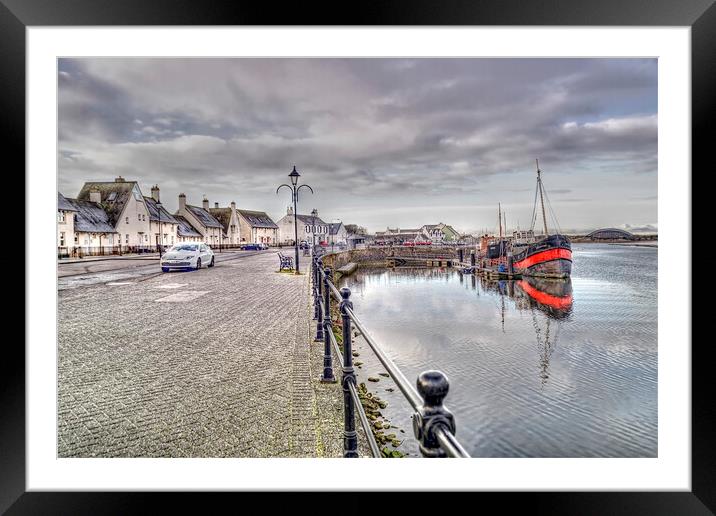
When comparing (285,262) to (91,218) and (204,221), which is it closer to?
(204,221)

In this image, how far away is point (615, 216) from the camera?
4.63 meters

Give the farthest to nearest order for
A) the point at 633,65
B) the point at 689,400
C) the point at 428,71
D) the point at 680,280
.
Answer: the point at 428,71
the point at 633,65
the point at 680,280
the point at 689,400

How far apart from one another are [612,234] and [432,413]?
18.5 ft

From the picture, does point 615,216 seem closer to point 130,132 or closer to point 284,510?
point 284,510

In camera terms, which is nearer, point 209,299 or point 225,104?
point 225,104

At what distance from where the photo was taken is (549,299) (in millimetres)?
12641

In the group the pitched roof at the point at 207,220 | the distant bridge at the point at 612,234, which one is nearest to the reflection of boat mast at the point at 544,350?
the distant bridge at the point at 612,234

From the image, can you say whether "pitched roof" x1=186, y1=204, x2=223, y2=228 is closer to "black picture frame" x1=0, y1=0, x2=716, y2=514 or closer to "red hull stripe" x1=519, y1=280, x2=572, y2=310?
"black picture frame" x1=0, y1=0, x2=716, y2=514

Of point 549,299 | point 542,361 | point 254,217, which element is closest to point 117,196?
point 254,217

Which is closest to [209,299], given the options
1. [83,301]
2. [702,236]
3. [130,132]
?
[83,301]

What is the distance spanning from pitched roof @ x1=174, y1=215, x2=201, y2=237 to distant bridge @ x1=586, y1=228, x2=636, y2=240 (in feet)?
28.4

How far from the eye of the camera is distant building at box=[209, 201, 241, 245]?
1071 cm

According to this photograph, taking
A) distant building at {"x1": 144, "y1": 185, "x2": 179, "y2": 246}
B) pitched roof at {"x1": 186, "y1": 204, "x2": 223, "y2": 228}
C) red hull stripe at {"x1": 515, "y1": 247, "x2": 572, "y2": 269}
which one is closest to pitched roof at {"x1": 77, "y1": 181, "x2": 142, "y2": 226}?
distant building at {"x1": 144, "y1": 185, "x2": 179, "y2": 246}
